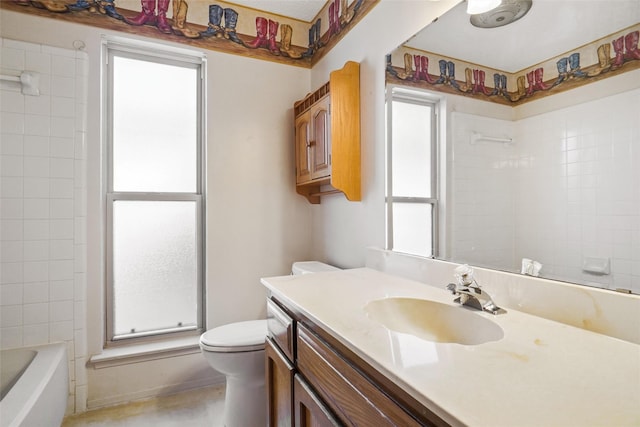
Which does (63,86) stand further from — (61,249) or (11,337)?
(11,337)

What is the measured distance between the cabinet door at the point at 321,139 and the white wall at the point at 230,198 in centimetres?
43

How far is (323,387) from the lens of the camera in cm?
87

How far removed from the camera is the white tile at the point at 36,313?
177 centimetres

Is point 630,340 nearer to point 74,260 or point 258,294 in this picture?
point 258,294

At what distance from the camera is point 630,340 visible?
0.73 m

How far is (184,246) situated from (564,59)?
2201 mm

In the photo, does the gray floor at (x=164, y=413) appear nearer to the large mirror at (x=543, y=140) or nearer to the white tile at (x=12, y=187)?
the white tile at (x=12, y=187)

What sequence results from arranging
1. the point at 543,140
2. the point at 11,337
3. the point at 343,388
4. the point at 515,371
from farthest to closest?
the point at 11,337 < the point at 543,140 < the point at 343,388 < the point at 515,371

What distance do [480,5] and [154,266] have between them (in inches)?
88.6

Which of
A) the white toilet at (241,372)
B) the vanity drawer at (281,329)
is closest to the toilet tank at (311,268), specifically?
the white toilet at (241,372)

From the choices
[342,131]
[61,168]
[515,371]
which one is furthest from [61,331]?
[515,371]

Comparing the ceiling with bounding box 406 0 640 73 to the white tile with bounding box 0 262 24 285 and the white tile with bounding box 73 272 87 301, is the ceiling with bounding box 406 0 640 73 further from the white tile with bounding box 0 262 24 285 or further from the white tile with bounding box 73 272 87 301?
the white tile with bounding box 0 262 24 285

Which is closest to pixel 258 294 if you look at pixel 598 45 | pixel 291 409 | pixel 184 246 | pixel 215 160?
pixel 184 246

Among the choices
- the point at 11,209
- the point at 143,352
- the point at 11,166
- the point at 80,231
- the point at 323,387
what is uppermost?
the point at 11,166
